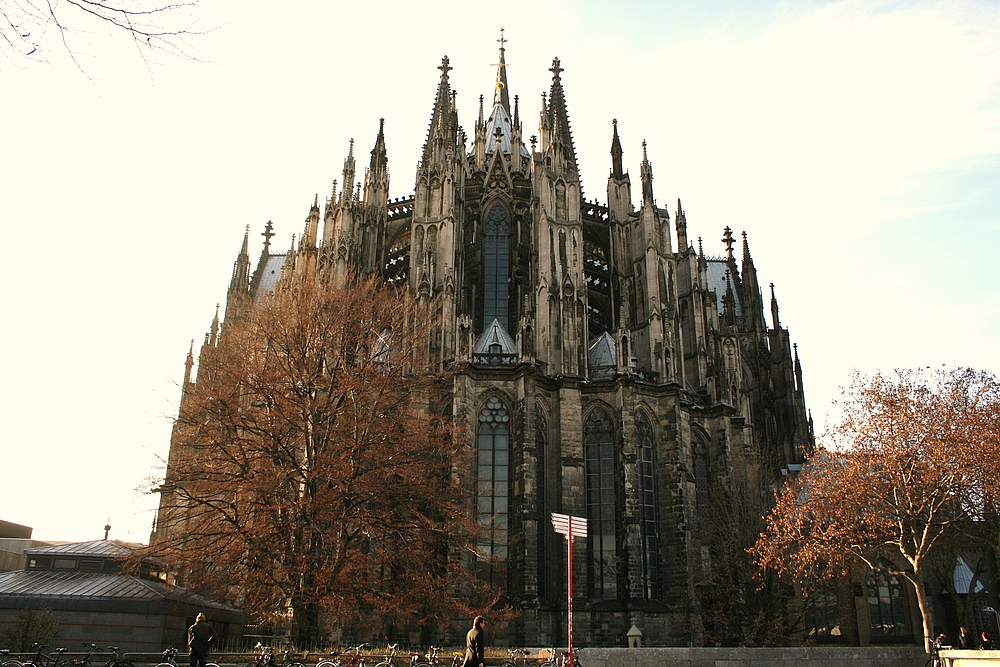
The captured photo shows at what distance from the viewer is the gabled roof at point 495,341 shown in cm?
3462

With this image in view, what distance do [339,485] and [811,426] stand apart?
3507cm

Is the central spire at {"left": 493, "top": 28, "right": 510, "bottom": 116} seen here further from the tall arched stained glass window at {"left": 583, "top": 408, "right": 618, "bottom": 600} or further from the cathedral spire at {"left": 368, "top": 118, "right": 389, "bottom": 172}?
the tall arched stained glass window at {"left": 583, "top": 408, "right": 618, "bottom": 600}

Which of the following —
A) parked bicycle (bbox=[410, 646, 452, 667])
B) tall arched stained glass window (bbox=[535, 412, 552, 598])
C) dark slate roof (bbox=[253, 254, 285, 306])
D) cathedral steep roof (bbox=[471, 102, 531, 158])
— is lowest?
parked bicycle (bbox=[410, 646, 452, 667])

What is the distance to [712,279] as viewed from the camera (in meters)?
57.6

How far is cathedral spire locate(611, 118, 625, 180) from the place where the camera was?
41.3m

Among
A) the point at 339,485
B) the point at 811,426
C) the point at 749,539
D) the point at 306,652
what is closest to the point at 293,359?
the point at 339,485

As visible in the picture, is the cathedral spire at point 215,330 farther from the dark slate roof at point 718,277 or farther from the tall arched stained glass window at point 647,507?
the dark slate roof at point 718,277

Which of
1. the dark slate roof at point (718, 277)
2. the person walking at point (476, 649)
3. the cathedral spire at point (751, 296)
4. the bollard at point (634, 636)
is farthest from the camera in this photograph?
the dark slate roof at point (718, 277)

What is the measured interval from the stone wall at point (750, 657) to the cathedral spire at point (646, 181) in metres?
22.9

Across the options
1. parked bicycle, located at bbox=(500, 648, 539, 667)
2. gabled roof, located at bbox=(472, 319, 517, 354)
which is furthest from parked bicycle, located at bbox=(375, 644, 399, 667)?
gabled roof, located at bbox=(472, 319, 517, 354)

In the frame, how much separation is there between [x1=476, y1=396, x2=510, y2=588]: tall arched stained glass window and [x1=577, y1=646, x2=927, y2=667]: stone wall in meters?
10.1

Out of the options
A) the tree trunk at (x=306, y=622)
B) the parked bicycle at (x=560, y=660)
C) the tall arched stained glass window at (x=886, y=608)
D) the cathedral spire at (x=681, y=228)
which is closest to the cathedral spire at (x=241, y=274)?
the cathedral spire at (x=681, y=228)

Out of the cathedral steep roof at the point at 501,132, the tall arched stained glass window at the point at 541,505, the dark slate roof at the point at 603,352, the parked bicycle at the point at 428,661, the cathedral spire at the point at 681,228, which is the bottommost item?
Result: the parked bicycle at the point at 428,661

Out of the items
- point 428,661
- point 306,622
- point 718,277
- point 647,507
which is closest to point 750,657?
point 428,661
